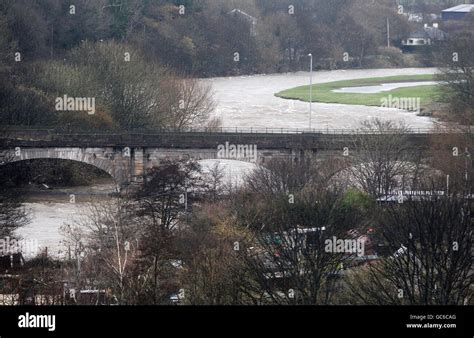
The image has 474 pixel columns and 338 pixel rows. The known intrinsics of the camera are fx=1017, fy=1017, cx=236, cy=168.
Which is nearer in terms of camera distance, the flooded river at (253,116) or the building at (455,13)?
the flooded river at (253,116)

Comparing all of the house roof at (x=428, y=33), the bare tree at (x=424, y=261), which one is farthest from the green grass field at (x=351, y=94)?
the bare tree at (x=424, y=261)

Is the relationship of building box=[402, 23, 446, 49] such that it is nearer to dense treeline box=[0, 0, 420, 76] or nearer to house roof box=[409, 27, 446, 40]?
house roof box=[409, 27, 446, 40]

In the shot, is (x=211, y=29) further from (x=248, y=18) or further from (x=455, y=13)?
(x=455, y=13)

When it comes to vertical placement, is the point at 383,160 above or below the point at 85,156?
above

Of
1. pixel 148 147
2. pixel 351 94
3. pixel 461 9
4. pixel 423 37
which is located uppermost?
pixel 461 9

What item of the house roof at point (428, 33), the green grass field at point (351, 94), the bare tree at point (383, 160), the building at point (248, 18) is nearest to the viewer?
the bare tree at point (383, 160)

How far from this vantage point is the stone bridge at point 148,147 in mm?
19719

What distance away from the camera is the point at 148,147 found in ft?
66.6

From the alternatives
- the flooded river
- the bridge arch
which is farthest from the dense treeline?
the bridge arch

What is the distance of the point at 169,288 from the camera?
8.78 meters

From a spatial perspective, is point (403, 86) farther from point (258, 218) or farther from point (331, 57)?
point (258, 218)

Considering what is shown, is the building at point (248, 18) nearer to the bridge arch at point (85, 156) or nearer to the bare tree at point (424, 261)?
the bridge arch at point (85, 156)

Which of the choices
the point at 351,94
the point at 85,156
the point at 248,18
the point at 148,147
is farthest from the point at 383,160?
the point at 248,18

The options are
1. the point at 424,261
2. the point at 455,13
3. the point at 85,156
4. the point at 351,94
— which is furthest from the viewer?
the point at 455,13
